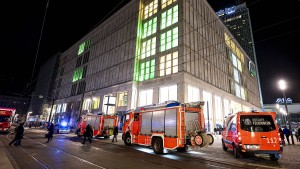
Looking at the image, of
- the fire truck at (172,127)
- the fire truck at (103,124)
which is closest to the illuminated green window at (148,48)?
the fire truck at (103,124)

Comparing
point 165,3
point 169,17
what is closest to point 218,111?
point 169,17

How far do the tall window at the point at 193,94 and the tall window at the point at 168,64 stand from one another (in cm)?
434

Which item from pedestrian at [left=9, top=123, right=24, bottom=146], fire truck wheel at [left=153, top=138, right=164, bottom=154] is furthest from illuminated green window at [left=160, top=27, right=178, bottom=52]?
pedestrian at [left=9, top=123, right=24, bottom=146]

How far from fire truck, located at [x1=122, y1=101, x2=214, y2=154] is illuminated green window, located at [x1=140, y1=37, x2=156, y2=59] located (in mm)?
24926

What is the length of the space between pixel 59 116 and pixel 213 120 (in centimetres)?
5384

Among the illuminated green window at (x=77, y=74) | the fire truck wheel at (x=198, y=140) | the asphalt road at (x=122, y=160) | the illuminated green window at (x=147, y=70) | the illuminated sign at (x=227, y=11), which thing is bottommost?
the asphalt road at (x=122, y=160)

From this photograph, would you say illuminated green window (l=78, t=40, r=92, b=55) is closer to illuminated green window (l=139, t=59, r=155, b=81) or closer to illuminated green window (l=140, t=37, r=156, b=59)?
illuminated green window (l=140, t=37, r=156, b=59)

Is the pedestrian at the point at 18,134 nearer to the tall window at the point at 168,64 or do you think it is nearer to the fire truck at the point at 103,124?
the fire truck at the point at 103,124

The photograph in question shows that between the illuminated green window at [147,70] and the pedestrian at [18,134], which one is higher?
the illuminated green window at [147,70]

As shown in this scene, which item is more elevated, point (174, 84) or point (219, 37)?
point (219, 37)

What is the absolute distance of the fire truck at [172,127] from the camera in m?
9.92

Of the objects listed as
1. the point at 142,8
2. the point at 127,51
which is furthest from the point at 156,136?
the point at 142,8

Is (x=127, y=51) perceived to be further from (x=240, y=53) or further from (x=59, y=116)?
(x=240, y=53)

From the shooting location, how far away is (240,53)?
202 ft
